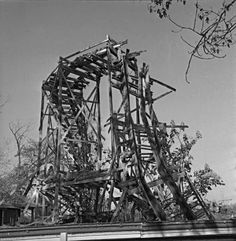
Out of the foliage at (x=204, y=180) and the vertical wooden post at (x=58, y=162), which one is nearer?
the vertical wooden post at (x=58, y=162)

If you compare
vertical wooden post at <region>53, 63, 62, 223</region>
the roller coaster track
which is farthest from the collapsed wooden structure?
the roller coaster track

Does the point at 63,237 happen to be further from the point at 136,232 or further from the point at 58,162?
the point at 58,162

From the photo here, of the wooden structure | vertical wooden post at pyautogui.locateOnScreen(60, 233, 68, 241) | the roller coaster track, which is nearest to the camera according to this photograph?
the roller coaster track

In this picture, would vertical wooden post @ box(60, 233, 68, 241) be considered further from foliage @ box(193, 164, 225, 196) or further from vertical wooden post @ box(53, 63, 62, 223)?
foliage @ box(193, 164, 225, 196)

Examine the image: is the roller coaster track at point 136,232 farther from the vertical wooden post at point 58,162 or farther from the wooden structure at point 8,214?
the wooden structure at point 8,214

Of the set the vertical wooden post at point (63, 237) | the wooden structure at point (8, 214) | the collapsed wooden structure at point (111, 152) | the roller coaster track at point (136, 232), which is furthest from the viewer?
the wooden structure at point (8, 214)

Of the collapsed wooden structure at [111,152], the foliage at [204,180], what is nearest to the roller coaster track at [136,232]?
the collapsed wooden structure at [111,152]

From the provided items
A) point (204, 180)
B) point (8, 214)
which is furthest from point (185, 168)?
point (8, 214)

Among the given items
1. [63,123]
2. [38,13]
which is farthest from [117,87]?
[38,13]

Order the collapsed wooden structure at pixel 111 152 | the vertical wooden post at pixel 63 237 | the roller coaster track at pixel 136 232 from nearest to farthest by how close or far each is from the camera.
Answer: the roller coaster track at pixel 136 232
the vertical wooden post at pixel 63 237
the collapsed wooden structure at pixel 111 152

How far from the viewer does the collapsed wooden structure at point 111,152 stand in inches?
377

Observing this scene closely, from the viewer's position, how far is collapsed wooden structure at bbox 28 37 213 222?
9586mm

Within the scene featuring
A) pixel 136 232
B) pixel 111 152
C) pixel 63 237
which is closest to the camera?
pixel 136 232

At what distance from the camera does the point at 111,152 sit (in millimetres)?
10945
